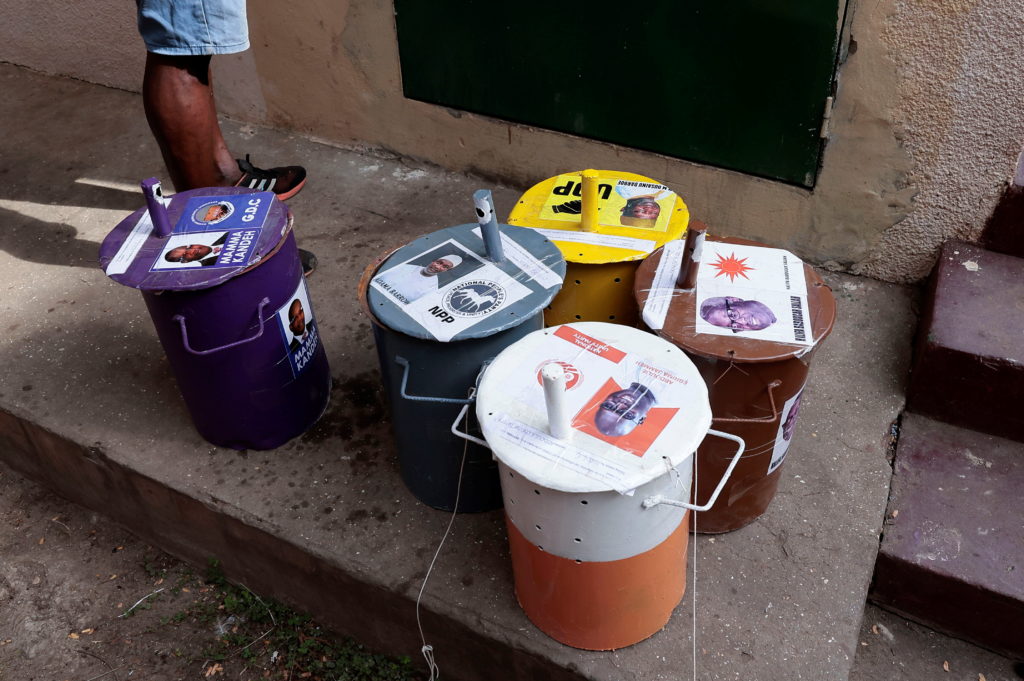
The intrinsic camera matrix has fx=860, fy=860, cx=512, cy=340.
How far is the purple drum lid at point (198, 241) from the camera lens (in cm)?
210

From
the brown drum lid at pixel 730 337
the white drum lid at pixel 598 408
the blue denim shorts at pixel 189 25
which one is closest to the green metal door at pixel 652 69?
the blue denim shorts at pixel 189 25

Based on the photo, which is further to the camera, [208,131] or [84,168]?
[84,168]

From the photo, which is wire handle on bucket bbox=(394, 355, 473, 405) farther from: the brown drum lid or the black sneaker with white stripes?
the black sneaker with white stripes

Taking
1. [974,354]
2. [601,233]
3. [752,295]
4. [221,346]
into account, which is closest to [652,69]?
[601,233]

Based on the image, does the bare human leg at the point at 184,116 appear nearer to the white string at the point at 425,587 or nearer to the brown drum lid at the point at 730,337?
the white string at the point at 425,587

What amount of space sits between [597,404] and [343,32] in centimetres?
244

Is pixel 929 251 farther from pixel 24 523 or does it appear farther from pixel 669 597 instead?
pixel 24 523

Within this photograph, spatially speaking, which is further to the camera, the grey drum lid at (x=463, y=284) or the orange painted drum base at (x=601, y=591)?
the grey drum lid at (x=463, y=284)

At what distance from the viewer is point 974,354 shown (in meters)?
2.43

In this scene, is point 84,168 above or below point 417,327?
below

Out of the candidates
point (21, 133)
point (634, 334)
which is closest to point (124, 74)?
point (21, 133)

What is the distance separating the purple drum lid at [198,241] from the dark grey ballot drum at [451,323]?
1.06 ft

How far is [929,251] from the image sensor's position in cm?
288

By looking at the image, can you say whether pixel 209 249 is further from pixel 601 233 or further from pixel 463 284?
pixel 601 233
